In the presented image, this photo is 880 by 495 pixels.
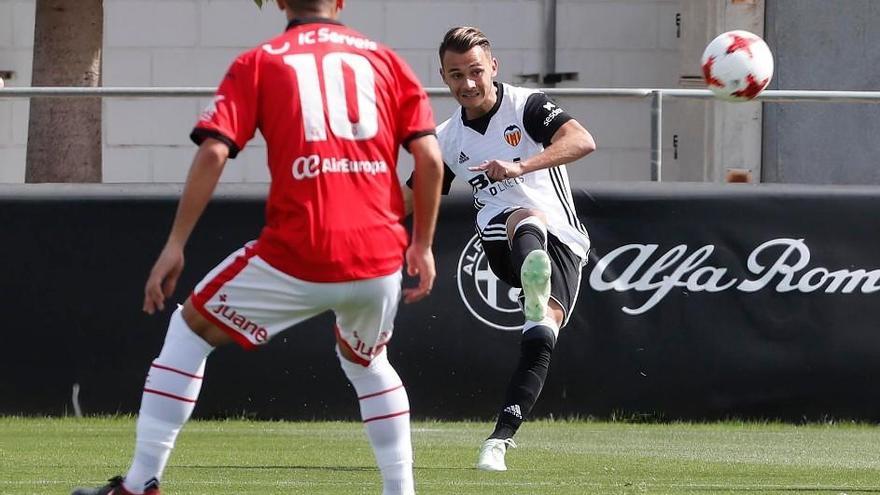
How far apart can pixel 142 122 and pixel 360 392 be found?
9.25 meters

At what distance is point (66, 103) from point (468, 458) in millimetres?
5280

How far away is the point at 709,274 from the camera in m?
10.1

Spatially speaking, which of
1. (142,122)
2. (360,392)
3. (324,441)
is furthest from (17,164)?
(360,392)

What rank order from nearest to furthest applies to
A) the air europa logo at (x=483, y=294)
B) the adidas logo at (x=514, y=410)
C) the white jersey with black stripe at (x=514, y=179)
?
the adidas logo at (x=514, y=410)
the white jersey with black stripe at (x=514, y=179)
the air europa logo at (x=483, y=294)

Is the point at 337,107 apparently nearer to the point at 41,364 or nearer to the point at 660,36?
the point at 41,364

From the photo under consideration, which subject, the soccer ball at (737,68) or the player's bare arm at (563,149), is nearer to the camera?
the player's bare arm at (563,149)

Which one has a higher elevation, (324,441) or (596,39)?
(596,39)

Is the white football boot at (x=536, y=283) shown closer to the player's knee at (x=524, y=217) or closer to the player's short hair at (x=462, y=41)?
the player's knee at (x=524, y=217)

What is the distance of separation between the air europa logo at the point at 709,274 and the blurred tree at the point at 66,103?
407cm

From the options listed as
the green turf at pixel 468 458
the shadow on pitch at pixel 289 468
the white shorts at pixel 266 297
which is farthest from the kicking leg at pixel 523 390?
the white shorts at pixel 266 297

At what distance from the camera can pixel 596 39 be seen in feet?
46.2

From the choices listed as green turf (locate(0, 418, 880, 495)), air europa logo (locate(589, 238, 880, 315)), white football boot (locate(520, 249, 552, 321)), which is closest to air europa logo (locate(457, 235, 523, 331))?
air europa logo (locate(589, 238, 880, 315))

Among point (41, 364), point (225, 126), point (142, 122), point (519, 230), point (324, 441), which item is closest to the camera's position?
point (225, 126)

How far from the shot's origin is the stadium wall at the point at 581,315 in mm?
9930
